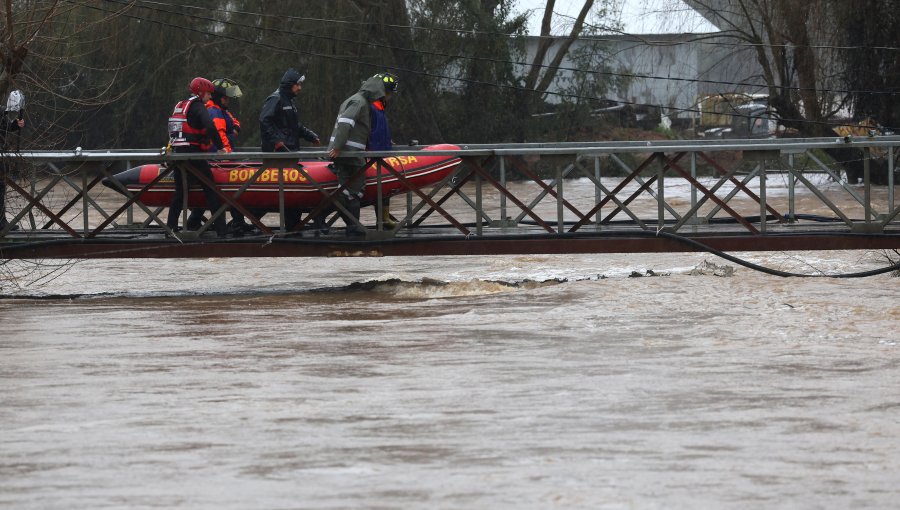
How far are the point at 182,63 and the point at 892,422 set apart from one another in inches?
1242

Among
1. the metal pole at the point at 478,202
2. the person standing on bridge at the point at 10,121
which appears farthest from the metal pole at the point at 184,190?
the metal pole at the point at 478,202

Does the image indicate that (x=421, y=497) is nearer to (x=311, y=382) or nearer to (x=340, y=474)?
(x=340, y=474)

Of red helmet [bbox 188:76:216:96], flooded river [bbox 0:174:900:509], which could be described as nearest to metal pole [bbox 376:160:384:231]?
flooded river [bbox 0:174:900:509]

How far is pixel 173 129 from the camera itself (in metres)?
15.5

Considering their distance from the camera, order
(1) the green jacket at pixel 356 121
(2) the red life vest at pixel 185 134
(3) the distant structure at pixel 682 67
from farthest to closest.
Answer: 1. (3) the distant structure at pixel 682 67
2. (2) the red life vest at pixel 185 134
3. (1) the green jacket at pixel 356 121

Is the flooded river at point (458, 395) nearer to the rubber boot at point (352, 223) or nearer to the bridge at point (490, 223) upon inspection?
the bridge at point (490, 223)

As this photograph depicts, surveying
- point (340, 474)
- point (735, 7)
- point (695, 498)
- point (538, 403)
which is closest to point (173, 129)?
point (538, 403)

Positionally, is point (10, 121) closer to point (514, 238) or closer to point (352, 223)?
point (352, 223)

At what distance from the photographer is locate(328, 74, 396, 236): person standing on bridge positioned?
1492 centimetres

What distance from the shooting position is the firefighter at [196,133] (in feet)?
50.1

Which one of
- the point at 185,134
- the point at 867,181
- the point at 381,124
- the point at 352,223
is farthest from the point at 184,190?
the point at 867,181

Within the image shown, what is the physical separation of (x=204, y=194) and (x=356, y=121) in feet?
6.39

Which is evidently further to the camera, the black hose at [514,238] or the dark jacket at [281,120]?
the dark jacket at [281,120]

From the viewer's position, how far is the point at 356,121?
15.1 meters
